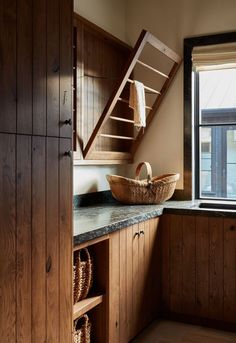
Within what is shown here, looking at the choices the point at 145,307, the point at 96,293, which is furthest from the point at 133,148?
the point at 96,293

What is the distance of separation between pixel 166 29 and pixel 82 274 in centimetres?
240

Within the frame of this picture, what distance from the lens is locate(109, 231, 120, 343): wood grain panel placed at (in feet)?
7.59

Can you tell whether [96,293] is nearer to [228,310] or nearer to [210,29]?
[228,310]

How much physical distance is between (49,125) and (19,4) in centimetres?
45

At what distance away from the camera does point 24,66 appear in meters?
1.48

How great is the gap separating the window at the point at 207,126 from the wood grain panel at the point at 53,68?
2026 millimetres

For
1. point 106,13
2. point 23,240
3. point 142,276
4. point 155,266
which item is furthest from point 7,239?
point 106,13

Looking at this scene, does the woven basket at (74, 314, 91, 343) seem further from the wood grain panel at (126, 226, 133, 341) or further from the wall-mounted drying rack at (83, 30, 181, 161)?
the wall-mounted drying rack at (83, 30, 181, 161)

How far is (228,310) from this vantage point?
283cm

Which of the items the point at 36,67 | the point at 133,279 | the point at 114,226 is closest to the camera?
the point at 36,67

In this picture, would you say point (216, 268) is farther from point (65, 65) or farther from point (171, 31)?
point (171, 31)

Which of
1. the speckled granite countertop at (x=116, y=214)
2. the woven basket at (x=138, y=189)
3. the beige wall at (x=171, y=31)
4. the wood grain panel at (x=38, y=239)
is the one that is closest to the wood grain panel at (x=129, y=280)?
the speckled granite countertop at (x=116, y=214)

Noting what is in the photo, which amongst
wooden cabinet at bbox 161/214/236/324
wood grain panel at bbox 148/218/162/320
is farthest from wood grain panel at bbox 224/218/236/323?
wood grain panel at bbox 148/218/162/320

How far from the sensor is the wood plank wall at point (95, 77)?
2924 millimetres
